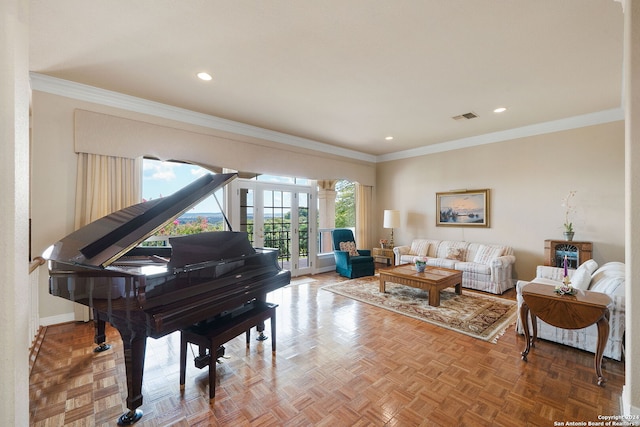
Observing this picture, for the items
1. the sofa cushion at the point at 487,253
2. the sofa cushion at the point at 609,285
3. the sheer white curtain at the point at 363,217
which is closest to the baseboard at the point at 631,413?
the sofa cushion at the point at 609,285

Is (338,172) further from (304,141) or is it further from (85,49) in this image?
(85,49)

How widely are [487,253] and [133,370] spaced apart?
18.1 feet

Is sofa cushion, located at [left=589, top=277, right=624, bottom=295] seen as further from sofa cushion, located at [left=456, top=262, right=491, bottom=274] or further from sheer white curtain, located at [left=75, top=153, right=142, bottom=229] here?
sheer white curtain, located at [left=75, top=153, right=142, bottom=229]

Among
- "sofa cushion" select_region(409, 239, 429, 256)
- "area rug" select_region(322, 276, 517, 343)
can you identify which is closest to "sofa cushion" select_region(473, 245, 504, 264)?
"area rug" select_region(322, 276, 517, 343)

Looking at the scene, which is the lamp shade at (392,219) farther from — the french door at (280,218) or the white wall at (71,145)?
the white wall at (71,145)

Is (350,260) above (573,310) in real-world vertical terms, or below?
below

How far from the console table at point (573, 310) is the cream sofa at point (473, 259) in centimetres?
223

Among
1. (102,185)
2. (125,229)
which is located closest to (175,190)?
(102,185)

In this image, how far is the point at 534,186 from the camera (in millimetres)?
4906

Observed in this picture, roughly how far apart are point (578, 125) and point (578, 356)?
380 cm

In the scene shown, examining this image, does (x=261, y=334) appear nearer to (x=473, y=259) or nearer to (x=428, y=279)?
(x=428, y=279)

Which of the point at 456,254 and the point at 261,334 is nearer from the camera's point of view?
the point at 261,334

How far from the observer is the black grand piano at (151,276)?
1.77 metres

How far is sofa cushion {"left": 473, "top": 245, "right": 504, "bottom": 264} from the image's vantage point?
16.4 ft
